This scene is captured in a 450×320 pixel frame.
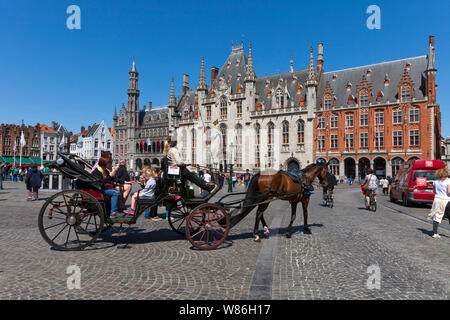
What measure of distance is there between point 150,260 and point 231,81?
160ft

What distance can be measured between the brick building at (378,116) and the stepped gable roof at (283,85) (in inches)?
122

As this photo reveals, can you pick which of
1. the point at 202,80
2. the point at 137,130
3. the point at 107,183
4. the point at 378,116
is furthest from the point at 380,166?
the point at 137,130

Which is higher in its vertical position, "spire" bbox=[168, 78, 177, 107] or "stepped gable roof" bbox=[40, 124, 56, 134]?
"spire" bbox=[168, 78, 177, 107]

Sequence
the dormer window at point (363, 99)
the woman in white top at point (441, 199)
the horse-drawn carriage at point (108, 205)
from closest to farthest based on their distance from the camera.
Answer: the horse-drawn carriage at point (108, 205) → the woman in white top at point (441, 199) → the dormer window at point (363, 99)

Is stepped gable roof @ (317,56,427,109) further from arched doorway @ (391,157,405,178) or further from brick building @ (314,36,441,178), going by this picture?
arched doorway @ (391,157,405,178)

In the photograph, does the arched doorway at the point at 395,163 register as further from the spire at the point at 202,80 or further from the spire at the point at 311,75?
the spire at the point at 202,80

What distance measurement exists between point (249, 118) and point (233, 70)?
35.5 feet

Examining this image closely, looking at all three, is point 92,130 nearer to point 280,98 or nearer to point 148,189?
point 280,98

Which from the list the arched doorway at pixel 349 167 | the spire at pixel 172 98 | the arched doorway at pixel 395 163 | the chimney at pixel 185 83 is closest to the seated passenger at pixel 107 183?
the arched doorway at pixel 395 163

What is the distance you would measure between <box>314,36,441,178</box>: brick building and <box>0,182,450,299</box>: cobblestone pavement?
33461mm

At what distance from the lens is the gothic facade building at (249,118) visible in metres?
43.7

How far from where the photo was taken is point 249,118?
47656 millimetres

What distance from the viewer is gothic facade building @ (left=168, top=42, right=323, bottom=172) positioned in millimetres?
43719

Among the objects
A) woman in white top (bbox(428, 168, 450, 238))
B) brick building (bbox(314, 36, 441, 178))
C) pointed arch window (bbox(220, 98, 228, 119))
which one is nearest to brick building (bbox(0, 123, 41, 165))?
pointed arch window (bbox(220, 98, 228, 119))
